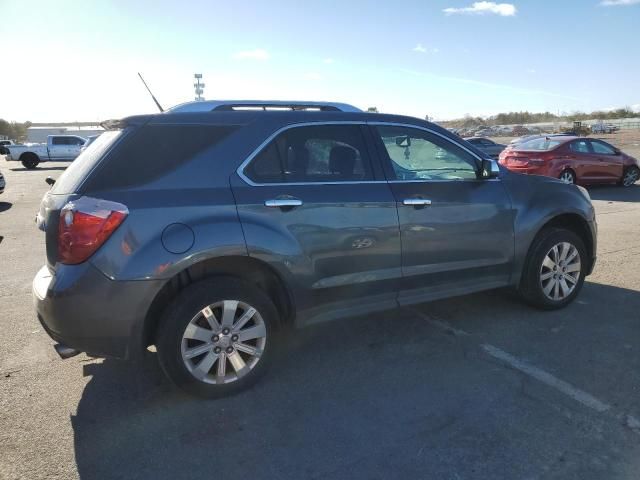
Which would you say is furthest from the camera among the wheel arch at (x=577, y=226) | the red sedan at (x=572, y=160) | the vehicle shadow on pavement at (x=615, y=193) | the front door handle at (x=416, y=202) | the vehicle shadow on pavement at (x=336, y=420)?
the red sedan at (x=572, y=160)

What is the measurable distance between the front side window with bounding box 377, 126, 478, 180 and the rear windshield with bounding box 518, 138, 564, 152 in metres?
11.1

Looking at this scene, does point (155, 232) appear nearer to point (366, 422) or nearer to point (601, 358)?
point (366, 422)

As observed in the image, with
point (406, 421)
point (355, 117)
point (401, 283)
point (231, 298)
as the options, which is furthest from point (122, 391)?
point (355, 117)

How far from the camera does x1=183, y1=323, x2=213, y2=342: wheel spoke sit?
3198 mm

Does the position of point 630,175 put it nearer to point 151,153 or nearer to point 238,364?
point 238,364

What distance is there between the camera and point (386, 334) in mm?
4395

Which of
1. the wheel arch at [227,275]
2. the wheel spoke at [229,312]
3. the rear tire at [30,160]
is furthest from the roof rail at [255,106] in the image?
the rear tire at [30,160]

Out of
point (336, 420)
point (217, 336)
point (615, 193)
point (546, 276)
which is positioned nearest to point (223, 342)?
point (217, 336)

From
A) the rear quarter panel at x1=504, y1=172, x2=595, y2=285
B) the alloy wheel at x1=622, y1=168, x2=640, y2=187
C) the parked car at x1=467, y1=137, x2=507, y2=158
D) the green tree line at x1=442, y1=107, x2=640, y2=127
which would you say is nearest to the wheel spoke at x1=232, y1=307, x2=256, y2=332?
the rear quarter panel at x1=504, y1=172, x2=595, y2=285

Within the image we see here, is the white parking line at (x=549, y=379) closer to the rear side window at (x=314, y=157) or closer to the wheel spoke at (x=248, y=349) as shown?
the rear side window at (x=314, y=157)

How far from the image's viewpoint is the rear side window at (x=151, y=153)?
3.09 meters

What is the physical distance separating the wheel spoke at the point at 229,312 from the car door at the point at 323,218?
13.8 inches

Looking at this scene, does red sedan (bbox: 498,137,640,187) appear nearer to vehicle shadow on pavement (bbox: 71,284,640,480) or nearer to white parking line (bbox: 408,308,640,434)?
white parking line (bbox: 408,308,640,434)

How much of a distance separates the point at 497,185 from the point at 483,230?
1.49ft
